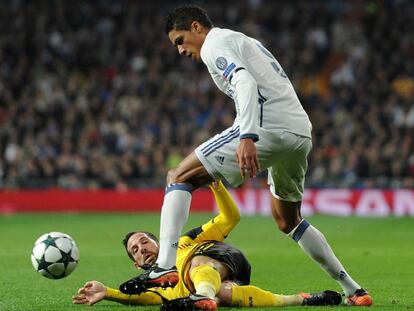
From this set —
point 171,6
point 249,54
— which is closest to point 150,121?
point 171,6

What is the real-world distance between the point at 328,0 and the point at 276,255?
1543cm

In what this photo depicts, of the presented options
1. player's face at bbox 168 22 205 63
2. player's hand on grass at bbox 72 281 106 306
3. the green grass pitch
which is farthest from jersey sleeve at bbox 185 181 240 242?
player's face at bbox 168 22 205 63

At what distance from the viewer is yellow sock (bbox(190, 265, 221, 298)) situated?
618 cm

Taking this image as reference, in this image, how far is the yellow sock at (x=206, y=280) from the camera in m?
6.18

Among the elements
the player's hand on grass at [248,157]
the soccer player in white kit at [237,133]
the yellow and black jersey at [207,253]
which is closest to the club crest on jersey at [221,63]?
the soccer player in white kit at [237,133]

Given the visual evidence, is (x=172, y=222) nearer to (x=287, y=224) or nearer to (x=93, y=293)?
(x=93, y=293)

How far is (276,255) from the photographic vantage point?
1191cm

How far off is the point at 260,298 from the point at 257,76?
1.60 metres

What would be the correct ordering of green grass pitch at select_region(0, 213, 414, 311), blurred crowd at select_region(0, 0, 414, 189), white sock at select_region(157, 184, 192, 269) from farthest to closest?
blurred crowd at select_region(0, 0, 414, 189), green grass pitch at select_region(0, 213, 414, 311), white sock at select_region(157, 184, 192, 269)

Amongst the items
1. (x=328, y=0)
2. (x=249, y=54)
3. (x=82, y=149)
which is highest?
(x=328, y=0)

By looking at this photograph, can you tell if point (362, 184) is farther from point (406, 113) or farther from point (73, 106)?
point (73, 106)

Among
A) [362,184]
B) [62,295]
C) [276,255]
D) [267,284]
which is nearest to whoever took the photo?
[62,295]

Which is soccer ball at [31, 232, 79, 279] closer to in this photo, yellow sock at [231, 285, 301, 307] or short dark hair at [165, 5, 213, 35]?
yellow sock at [231, 285, 301, 307]

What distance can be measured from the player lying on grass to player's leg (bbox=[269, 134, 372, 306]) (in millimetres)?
199
